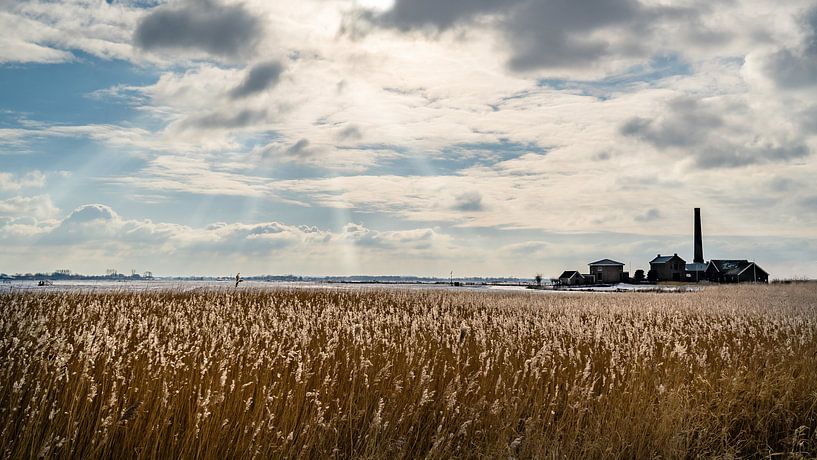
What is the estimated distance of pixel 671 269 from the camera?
84.8m

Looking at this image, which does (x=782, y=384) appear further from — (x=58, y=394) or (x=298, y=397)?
(x=58, y=394)

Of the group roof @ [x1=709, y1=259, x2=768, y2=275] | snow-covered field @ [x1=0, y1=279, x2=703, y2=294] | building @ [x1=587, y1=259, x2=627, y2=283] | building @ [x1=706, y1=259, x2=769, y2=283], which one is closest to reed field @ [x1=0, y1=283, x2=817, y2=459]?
snow-covered field @ [x1=0, y1=279, x2=703, y2=294]

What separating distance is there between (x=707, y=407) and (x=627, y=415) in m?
1.27

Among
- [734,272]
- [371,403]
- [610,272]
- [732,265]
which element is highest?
[732,265]

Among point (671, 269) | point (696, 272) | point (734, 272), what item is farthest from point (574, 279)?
point (734, 272)

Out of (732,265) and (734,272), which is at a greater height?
(732,265)

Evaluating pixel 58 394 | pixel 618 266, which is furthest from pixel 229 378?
pixel 618 266

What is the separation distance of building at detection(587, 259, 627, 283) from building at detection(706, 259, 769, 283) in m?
13.5

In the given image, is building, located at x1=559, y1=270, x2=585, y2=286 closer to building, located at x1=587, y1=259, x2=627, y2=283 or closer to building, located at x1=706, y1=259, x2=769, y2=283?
building, located at x1=587, y1=259, x2=627, y2=283

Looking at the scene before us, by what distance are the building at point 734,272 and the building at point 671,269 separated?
12.5 feet

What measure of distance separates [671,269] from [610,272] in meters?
9.90

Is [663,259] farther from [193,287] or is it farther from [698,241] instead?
[193,287]

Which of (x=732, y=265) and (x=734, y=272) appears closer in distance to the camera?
(x=734, y=272)

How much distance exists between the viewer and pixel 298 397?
5.43 m
